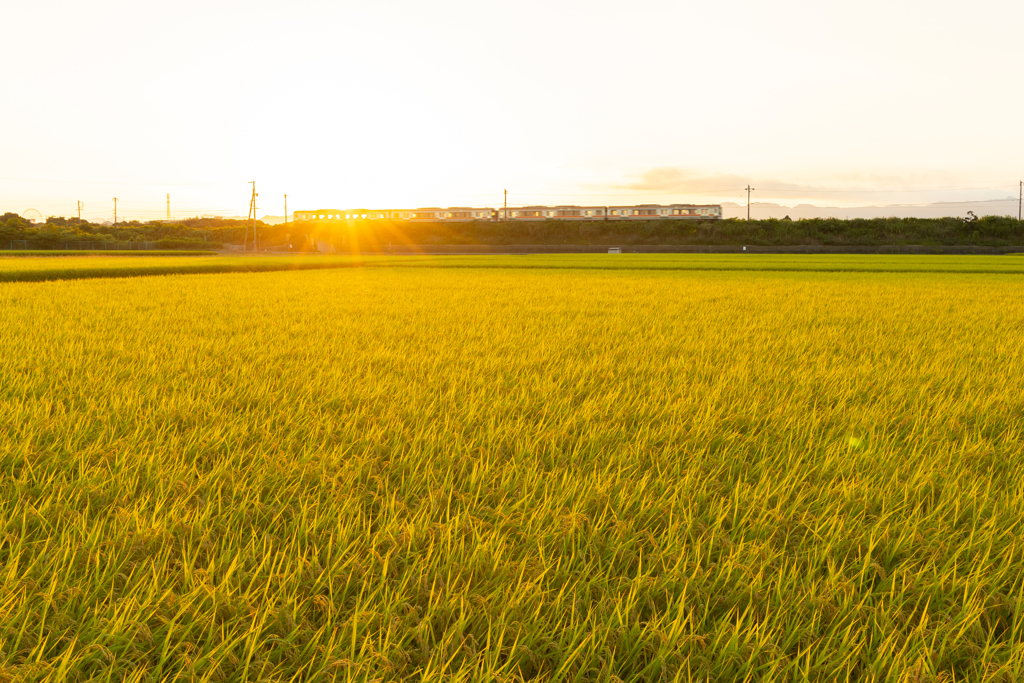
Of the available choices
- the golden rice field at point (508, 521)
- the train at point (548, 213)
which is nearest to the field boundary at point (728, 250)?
the train at point (548, 213)

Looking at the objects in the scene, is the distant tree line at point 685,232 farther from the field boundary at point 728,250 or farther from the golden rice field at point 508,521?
the golden rice field at point 508,521

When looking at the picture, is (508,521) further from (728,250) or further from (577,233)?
(577,233)

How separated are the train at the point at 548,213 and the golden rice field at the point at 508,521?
232ft

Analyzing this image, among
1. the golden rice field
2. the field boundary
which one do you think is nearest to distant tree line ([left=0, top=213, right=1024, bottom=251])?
the field boundary

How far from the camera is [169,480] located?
250cm

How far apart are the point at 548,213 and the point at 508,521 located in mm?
74639

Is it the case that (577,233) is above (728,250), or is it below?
above

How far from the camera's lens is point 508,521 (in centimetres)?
212

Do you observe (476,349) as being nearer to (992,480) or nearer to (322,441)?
(322,441)

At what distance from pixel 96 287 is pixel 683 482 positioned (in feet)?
47.8

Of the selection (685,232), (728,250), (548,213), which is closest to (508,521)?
(728,250)

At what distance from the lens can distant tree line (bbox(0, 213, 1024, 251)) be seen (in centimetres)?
7106

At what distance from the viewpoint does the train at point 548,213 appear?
73.9m

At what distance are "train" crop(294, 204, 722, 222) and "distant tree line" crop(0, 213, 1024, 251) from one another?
63.7 inches
